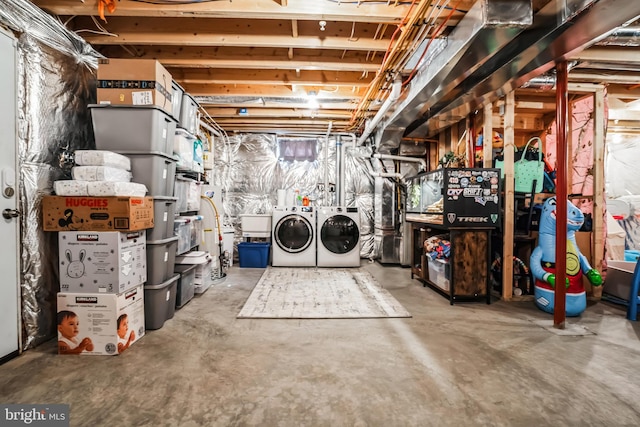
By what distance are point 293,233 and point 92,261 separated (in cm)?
300

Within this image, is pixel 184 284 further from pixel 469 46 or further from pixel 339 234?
pixel 469 46

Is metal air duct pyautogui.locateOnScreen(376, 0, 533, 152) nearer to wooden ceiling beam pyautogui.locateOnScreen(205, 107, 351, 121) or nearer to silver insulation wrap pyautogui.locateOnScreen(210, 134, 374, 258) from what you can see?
wooden ceiling beam pyautogui.locateOnScreen(205, 107, 351, 121)

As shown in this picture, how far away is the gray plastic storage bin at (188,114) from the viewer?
9.20 feet

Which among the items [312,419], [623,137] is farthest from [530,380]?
[623,137]

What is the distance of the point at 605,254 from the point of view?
309 cm

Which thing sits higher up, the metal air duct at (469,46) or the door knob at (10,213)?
the metal air duct at (469,46)

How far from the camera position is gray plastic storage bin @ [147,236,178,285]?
7.17 feet

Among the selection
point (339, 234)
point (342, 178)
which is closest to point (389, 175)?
point (342, 178)

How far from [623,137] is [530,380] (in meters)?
6.11

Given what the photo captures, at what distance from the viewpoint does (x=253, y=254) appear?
4613mm

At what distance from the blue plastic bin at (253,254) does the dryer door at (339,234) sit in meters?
0.96

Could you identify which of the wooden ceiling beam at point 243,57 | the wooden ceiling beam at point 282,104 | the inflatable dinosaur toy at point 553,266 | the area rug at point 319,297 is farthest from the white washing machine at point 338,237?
the inflatable dinosaur toy at point 553,266

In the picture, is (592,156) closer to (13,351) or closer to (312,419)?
(312,419)

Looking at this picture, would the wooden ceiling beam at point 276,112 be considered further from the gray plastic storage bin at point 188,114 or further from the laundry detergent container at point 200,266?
the laundry detergent container at point 200,266
